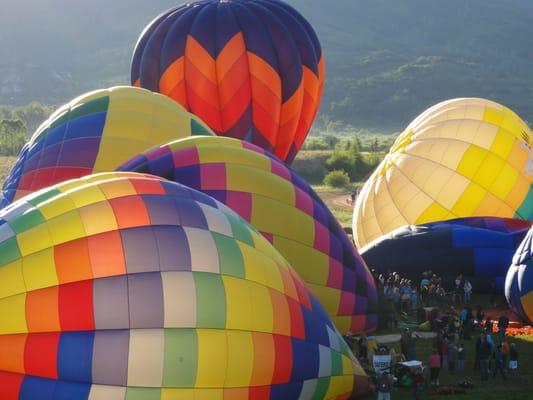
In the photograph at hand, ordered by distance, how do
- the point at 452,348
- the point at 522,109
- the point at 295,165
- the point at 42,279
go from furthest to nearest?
the point at 522,109, the point at 295,165, the point at 452,348, the point at 42,279

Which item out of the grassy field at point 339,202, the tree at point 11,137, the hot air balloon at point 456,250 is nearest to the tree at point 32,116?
the tree at point 11,137

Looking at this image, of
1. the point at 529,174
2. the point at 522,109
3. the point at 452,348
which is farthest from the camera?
the point at 522,109

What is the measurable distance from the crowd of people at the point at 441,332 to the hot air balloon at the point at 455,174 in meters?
2.57

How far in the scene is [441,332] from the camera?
1135cm

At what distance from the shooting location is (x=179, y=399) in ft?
24.1

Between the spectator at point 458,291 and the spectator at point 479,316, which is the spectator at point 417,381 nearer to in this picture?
the spectator at point 479,316

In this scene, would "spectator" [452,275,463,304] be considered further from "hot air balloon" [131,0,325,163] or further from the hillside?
the hillside

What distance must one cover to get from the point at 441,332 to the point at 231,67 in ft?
31.1

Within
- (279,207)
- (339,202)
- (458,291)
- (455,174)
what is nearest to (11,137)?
(339,202)

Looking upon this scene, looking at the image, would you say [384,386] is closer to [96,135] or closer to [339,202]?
[96,135]

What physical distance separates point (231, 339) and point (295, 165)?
3490 centimetres

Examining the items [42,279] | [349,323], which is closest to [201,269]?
[42,279]

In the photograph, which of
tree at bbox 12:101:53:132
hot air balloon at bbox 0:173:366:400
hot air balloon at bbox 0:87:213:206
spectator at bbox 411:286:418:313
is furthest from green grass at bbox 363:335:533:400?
tree at bbox 12:101:53:132

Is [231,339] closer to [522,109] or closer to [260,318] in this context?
[260,318]
